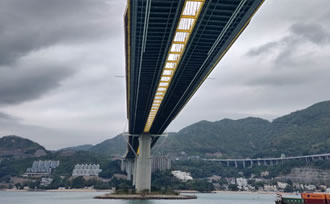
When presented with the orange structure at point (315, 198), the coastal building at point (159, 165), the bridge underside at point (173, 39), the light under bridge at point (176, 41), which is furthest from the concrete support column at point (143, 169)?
the coastal building at point (159, 165)

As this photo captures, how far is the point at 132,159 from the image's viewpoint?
152375 mm

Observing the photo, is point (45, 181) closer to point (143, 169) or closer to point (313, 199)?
point (143, 169)

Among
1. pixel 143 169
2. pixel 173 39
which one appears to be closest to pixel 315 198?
pixel 173 39

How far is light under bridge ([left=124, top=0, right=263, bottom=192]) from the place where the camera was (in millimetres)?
24094

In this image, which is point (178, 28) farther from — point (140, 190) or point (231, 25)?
point (140, 190)

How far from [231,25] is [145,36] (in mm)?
7436

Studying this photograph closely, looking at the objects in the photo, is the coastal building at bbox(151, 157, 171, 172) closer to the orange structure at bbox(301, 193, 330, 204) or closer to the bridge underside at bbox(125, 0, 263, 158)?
the orange structure at bbox(301, 193, 330, 204)

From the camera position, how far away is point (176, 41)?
97.3 ft

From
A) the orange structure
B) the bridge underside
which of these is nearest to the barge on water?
the orange structure

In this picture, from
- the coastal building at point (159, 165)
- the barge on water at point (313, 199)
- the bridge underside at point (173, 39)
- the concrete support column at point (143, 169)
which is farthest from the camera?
the coastal building at point (159, 165)

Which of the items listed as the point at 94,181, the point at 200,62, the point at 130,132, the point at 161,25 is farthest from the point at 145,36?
the point at 94,181

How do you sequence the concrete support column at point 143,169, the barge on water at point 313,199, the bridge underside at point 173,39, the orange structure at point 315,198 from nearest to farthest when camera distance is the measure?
the bridge underside at point 173,39
the barge on water at point 313,199
the orange structure at point 315,198
the concrete support column at point 143,169

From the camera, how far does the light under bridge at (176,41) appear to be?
2409 centimetres

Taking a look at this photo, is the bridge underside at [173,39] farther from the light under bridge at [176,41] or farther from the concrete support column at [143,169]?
the concrete support column at [143,169]
